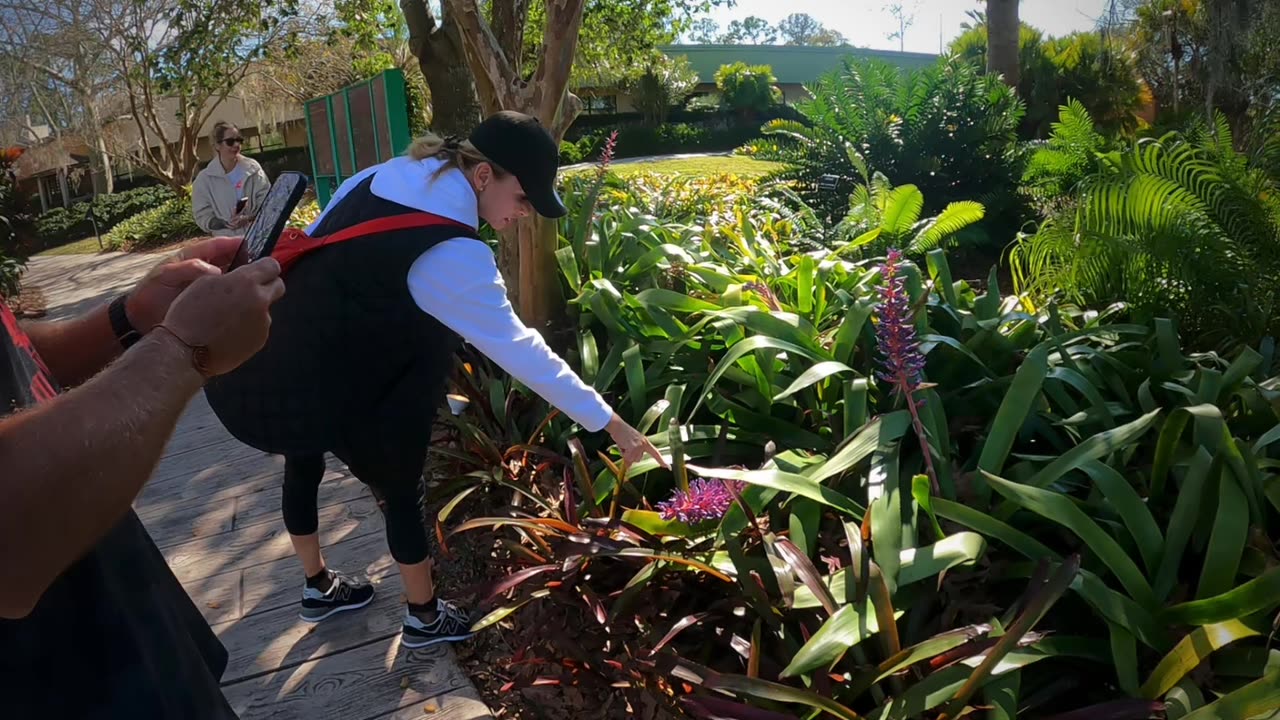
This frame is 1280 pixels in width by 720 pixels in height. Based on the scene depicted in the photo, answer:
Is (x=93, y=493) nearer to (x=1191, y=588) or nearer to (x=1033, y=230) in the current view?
(x=1191, y=588)

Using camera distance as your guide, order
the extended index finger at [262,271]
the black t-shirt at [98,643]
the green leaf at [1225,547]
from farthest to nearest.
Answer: the green leaf at [1225,547], the extended index finger at [262,271], the black t-shirt at [98,643]

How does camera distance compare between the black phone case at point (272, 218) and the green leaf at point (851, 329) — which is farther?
the green leaf at point (851, 329)

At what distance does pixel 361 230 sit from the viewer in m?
2.51

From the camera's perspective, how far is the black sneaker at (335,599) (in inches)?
122

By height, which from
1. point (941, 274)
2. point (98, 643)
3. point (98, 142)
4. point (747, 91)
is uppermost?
point (747, 91)

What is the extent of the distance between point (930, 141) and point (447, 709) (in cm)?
545

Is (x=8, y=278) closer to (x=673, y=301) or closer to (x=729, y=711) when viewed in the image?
(x=673, y=301)

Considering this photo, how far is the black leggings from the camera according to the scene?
271 centimetres

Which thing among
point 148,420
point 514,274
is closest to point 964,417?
point 148,420

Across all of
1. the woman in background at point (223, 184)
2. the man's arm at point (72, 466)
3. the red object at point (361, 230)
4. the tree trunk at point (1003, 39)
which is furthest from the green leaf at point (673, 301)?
the tree trunk at point (1003, 39)

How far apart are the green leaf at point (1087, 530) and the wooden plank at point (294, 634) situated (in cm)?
211

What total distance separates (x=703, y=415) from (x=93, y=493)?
2621mm

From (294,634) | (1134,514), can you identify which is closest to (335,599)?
(294,634)

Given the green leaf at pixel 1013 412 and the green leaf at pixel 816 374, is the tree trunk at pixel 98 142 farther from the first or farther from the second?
the green leaf at pixel 1013 412
